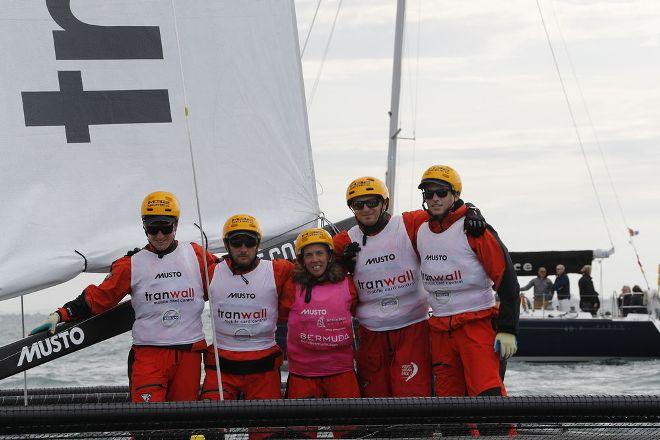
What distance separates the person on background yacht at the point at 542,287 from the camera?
82.1 ft

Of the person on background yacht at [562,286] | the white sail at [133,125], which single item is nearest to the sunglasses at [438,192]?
the white sail at [133,125]

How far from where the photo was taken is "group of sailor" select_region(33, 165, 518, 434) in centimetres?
529

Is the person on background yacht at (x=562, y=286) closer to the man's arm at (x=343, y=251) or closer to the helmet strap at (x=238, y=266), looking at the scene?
the man's arm at (x=343, y=251)

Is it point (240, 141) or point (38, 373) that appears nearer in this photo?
point (240, 141)

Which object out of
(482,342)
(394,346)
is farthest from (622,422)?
(394,346)

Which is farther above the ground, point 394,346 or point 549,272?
point 394,346

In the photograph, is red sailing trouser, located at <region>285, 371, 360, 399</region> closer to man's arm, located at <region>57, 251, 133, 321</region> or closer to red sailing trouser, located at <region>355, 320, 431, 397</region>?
red sailing trouser, located at <region>355, 320, 431, 397</region>

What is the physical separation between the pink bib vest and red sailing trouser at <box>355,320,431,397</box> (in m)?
A: 0.18

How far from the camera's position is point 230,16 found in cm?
584

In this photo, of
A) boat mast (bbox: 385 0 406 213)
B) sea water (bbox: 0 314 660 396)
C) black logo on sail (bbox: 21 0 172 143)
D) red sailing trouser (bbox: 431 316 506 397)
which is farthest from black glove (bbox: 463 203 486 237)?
boat mast (bbox: 385 0 406 213)

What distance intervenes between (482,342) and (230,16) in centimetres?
220

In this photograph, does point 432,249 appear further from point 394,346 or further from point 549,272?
point 549,272

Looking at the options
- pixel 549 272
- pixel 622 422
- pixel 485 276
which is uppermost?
pixel 485 276

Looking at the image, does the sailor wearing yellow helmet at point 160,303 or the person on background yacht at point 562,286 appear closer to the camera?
the sailor wearing yellow helmet at point 160,303
